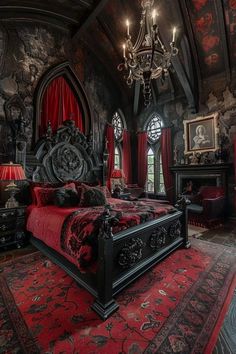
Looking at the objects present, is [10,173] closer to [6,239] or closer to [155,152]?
[6,239]

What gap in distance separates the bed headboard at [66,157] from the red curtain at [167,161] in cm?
252

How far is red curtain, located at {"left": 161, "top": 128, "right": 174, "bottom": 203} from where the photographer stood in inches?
242

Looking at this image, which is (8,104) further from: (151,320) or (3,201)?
(151,320)

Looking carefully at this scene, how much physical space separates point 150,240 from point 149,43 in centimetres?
Answer: 310

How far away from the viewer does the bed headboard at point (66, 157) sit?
404 cm

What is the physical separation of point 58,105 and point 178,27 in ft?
12.2

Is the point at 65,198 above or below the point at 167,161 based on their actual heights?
below

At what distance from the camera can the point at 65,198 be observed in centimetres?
303

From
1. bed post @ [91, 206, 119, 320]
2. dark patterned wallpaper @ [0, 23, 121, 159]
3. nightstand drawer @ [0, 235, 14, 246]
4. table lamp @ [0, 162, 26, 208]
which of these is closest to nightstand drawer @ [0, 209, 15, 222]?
table lamp @ [0, 162, 26, 208]

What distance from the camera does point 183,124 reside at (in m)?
5.87

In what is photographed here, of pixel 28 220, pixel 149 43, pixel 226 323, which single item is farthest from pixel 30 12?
pixel 226 323

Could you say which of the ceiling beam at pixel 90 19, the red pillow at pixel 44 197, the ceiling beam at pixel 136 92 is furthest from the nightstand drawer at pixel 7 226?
the ceiling beam at pixel 136 92

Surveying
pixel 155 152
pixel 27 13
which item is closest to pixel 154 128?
pixel 155 152

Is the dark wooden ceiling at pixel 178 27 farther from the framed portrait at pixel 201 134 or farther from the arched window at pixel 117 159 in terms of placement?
the arched window at pixel 117 159
